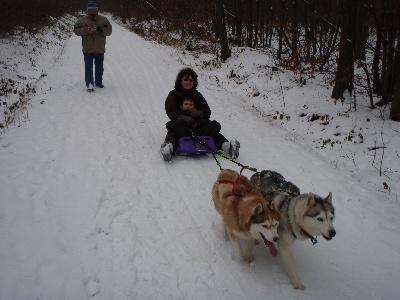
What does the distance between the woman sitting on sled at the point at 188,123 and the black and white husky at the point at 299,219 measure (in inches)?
93.1

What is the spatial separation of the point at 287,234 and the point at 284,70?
9.48 meters

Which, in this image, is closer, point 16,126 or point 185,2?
point 16,126

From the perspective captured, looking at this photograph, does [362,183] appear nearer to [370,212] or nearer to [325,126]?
[370,212]

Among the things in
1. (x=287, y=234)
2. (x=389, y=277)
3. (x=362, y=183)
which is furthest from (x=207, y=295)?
(x=362, y=183)

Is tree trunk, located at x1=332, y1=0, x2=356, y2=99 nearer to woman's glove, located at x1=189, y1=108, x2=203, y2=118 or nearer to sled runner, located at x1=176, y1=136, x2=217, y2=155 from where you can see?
woman's glove, located at x1=189, y1=108, x2=203, y2=118

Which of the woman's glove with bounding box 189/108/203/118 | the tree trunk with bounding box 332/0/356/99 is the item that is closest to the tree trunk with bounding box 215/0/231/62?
the tree trunk with bounding box 332/0/356/99

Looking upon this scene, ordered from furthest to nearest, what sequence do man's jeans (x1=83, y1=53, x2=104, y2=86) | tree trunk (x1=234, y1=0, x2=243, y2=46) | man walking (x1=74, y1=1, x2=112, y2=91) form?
tree trunk (x1=234, y1=0, x2=243, y2=46) < man's jeans (x1=83, y1=53, x2=104, y2=86) < man walking (x1=74, y1=1, x2=112, y2=91)

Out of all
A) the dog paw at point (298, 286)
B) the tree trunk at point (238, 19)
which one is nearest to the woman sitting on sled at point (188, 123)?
the dog paw at point (298, 286)

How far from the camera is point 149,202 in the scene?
434 cm

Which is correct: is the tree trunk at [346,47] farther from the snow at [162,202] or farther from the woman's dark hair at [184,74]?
the woman's dark hair at [184,74]

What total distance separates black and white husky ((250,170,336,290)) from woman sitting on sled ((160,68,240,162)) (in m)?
2.36

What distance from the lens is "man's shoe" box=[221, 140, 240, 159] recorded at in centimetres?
555

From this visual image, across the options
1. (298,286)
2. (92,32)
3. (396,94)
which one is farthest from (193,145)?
(92,32)

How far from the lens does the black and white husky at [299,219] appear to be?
2.81m
